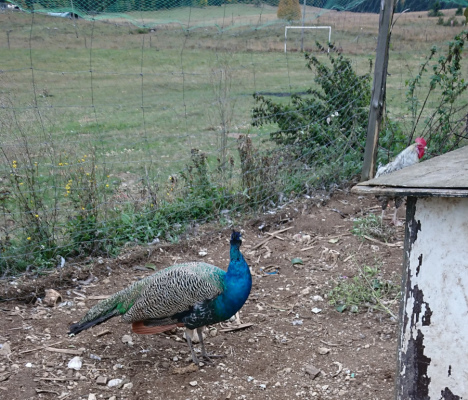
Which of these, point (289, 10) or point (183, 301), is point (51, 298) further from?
point (289, 10)

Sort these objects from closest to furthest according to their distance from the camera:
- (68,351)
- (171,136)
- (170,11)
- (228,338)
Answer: (68,351)
(228,338)
(170,11)
(171,136)

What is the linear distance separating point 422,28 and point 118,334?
23.7 feet

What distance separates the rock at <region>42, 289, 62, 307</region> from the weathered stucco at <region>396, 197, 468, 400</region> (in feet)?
9.88

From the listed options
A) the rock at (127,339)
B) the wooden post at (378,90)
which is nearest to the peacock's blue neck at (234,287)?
the rock at (127,339)

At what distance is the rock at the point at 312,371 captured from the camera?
12.0 ft

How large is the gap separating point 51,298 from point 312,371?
228 centimetres

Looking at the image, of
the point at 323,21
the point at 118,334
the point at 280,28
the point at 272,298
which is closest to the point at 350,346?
the point at 272,298

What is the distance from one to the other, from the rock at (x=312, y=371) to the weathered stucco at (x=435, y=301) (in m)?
1.11

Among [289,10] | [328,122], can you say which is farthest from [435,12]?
[289,10]

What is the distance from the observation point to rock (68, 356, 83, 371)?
3.73 meters

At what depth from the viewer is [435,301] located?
8.00ft

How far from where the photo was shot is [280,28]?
258 inches

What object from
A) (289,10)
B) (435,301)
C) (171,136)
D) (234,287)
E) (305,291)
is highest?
(289,10)

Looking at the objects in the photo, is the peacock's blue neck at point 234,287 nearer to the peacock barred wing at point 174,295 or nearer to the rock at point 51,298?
the peacock barred wing at point 174,295
